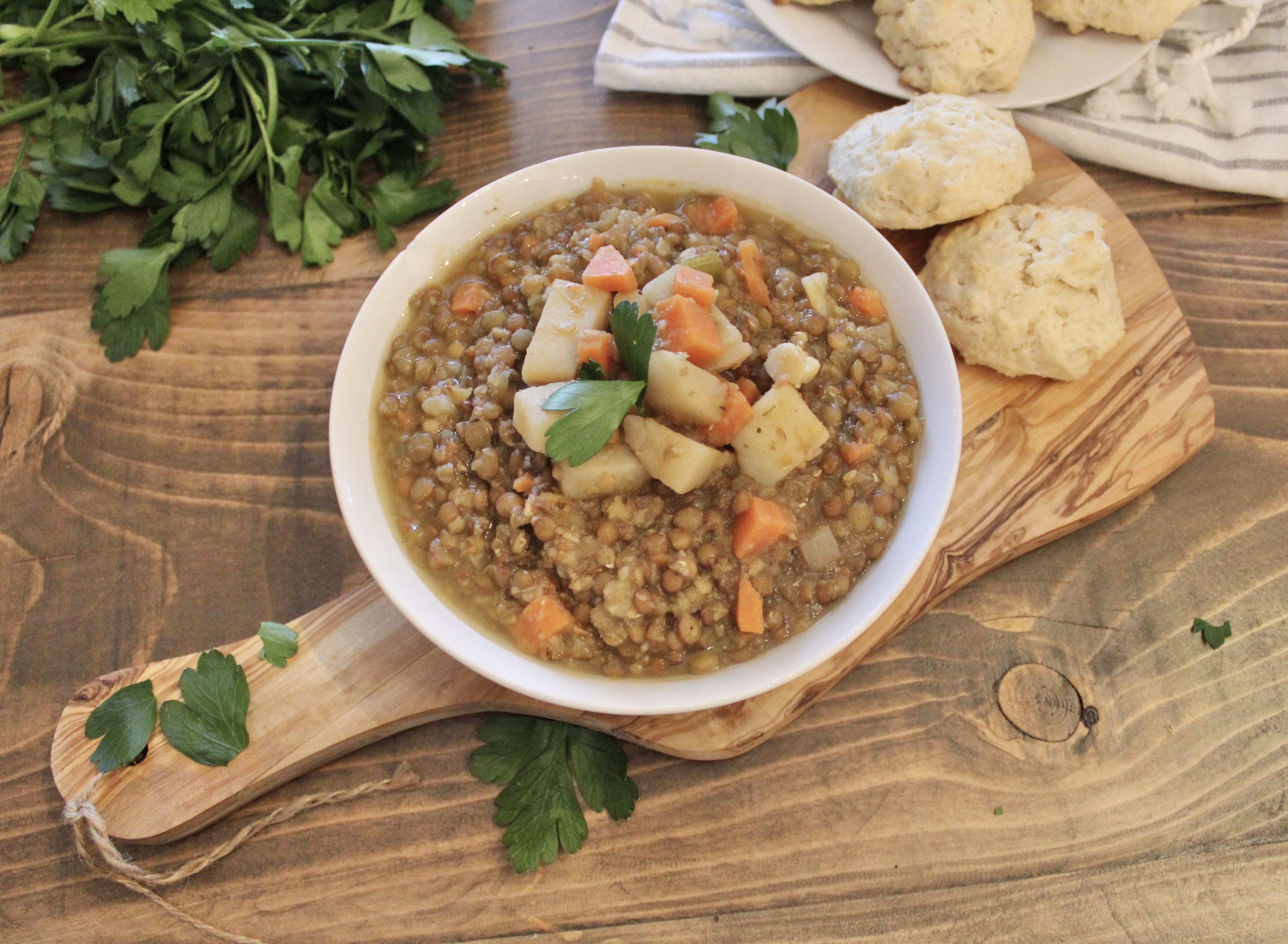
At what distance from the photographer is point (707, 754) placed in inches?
136

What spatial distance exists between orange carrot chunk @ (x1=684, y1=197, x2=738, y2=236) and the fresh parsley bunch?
1.32 metres

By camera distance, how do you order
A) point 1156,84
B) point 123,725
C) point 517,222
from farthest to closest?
point 1156,84, point 517,222, point 123,725

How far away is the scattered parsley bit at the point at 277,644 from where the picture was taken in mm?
3443

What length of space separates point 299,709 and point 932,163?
10.8ft

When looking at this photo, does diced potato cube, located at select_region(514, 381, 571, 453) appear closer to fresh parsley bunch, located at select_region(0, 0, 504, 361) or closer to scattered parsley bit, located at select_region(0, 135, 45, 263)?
fresh parsley bunch, located at select_region(0, 0, 504, 361)

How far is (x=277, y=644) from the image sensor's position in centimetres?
345

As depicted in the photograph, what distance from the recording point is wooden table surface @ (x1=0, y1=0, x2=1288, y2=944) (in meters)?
3.42

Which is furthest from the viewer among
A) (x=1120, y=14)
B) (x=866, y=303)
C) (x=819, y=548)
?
(x=1120, y=14)

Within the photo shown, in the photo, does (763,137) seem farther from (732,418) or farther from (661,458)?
(661,458)

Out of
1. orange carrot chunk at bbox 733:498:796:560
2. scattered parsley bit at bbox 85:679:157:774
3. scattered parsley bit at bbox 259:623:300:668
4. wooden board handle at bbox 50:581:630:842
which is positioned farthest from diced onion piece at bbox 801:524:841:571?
scattered parsley bit at bbox 85:679:157:774

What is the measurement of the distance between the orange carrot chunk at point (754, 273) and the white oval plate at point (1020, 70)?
4.30 feet

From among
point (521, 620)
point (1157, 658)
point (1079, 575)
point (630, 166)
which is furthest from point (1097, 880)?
point (630, 166)

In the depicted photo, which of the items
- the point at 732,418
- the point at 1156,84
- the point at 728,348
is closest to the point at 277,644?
the point at 732,418

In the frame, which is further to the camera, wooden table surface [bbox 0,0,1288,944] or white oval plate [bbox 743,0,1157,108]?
white oval plate [bbox 743,0,1157,108]
